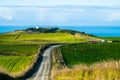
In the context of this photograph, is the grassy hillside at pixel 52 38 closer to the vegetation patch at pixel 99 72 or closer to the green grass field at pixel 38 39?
the green grass field at pixel 38 39

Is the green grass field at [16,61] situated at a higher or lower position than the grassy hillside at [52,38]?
higher

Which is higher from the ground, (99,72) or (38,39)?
(99,72)

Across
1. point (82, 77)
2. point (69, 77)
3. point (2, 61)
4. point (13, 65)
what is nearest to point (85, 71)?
point (82, 77)

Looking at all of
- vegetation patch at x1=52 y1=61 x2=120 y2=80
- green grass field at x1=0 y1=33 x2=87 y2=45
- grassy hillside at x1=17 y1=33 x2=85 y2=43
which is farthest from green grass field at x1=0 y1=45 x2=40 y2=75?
grassy hillside at x1=17 y1=33 x2=85 y2=43

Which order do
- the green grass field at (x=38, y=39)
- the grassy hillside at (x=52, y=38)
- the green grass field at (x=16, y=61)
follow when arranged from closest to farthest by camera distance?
the green grass field at (x=16, y=61) < the green grass field at (x=38, y=39) < the grassy hillside at (x=52, y=38)

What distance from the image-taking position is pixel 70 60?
6944cm

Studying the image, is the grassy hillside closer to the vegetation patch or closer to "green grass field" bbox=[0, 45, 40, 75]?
"green grass field" bbox=[0, 45, 40, 75]

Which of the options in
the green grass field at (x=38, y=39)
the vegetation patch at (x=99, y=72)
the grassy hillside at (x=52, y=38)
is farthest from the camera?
the grassy hillside at (x=52, y=38)

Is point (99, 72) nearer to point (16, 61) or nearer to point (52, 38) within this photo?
point (16, 61)

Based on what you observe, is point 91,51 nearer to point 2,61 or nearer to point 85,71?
point 2,61

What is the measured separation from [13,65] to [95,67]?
43.1 meters

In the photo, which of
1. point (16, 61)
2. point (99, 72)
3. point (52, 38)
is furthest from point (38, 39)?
point (99, 72)

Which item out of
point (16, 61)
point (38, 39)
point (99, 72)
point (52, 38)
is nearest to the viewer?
point (99, 72)

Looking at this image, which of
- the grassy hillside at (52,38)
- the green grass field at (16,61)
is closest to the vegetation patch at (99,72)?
the green grass field at (16,61)
